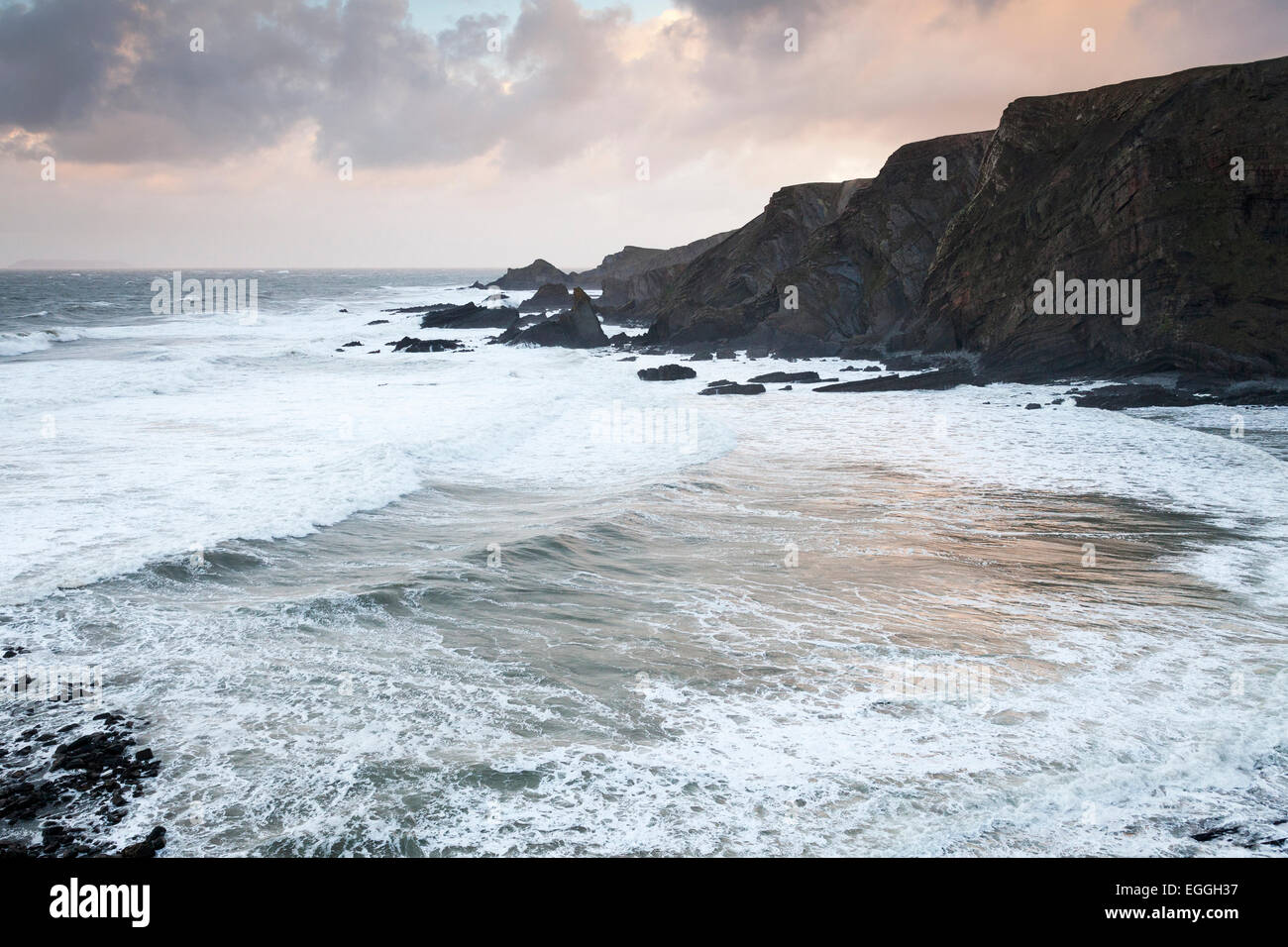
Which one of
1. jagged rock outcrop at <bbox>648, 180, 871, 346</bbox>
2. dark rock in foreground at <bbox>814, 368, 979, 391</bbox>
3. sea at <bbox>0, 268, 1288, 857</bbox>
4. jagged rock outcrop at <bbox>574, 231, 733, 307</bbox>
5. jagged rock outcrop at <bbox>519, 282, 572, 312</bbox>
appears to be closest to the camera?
sea at <bbox>0, 268, 1288, 857</bbox>

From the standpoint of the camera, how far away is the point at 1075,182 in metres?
30.1

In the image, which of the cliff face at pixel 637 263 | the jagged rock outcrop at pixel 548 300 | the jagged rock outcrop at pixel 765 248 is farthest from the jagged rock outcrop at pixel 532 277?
the jagged rock outcrop at pixel 765 248

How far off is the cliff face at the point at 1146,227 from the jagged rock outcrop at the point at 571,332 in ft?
71.0

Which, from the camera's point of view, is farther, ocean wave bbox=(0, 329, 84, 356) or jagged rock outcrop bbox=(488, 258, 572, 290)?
jagged rock outcrop bbox=(488, 258, 572, 290)

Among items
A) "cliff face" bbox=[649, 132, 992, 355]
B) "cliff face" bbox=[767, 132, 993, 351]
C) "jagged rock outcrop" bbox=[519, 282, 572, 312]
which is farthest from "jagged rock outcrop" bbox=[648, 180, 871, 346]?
"jagged rock outcrop" bbox=[519, 282, 572, 312]

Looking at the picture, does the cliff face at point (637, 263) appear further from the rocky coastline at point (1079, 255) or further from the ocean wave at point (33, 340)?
the ocean wave at point (33, 340)

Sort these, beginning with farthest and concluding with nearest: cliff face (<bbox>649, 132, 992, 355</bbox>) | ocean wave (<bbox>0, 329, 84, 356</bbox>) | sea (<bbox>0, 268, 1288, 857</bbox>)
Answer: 1. ocean wave (<bbox>0, 329, 84, 356</bbox>)
2. cliff face (<bbox>649, 132, 992, 355</bbox>)
3. sea (<bbox>0, 268, 1288, 857</bbox>)

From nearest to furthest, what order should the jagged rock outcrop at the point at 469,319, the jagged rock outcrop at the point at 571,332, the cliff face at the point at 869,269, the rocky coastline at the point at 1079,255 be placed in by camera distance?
the rocky coastline at the point at 1079,255 → the cliff face at the point at 869,269 → the jagged rock outcrop at the point at 571,332 → the jagged rock outcrop at the point at 469,319

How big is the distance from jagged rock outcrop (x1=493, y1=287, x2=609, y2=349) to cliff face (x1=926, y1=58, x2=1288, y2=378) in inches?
852

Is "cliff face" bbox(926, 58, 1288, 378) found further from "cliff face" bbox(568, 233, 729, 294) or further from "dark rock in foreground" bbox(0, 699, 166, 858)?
"cliff face" bbox(568, 233, 729, 294)

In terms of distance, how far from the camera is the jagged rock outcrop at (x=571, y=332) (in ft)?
155

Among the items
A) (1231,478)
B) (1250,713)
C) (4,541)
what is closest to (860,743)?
(1250,713)

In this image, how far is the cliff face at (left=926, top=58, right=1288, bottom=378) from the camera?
25828 mm

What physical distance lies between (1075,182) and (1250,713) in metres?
28.9
